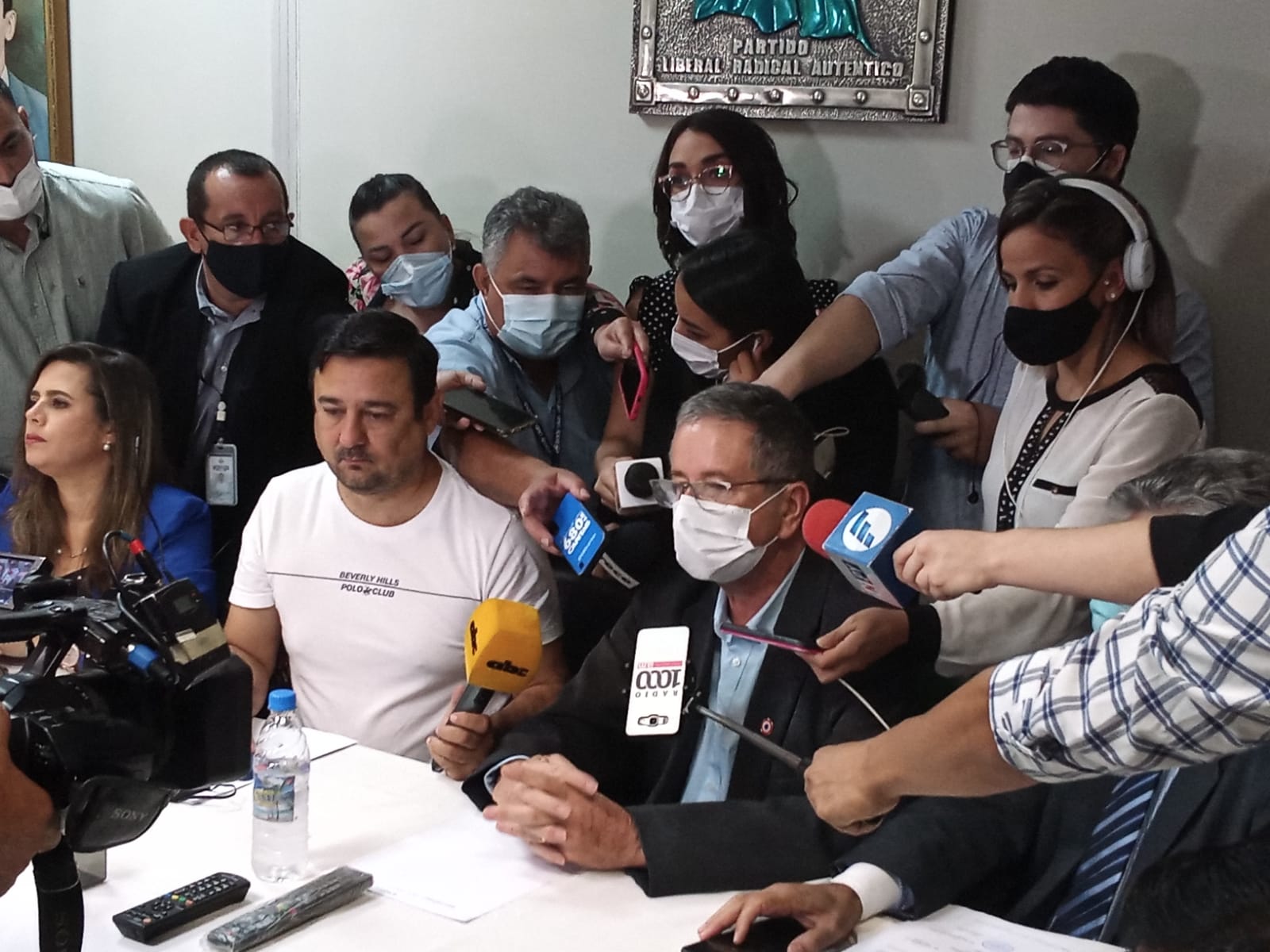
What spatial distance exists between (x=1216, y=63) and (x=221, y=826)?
8.57 feet

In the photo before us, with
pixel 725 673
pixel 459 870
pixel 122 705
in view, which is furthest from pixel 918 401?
pixel 122 705

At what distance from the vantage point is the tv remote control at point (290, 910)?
5.33 ft

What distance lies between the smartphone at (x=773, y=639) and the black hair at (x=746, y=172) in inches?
43.1

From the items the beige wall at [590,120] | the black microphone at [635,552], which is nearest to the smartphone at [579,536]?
the black microphone at [635,552]

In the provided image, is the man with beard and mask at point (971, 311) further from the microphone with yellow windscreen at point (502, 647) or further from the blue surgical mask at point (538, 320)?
the microphone with yellow windscreen at point (502, 647)

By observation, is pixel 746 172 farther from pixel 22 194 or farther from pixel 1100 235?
pixel 22 194

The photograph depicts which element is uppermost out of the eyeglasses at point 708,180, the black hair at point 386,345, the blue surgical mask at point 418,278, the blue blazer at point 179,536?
the eyeglasses at point 708,180

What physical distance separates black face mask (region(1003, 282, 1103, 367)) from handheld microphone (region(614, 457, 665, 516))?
0.68m

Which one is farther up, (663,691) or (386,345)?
(386,345)

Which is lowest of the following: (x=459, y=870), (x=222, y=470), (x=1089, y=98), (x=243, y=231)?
(x=459, y=870)

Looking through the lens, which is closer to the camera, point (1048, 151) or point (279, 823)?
point (279, 823)

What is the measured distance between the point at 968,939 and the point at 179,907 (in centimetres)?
98

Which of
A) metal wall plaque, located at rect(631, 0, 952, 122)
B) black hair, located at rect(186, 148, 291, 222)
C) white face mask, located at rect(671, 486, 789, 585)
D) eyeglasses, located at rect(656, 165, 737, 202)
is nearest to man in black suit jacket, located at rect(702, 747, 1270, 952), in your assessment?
white face mask, located at rect(671, 486, 789, 585)

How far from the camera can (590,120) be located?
12.7 ft
